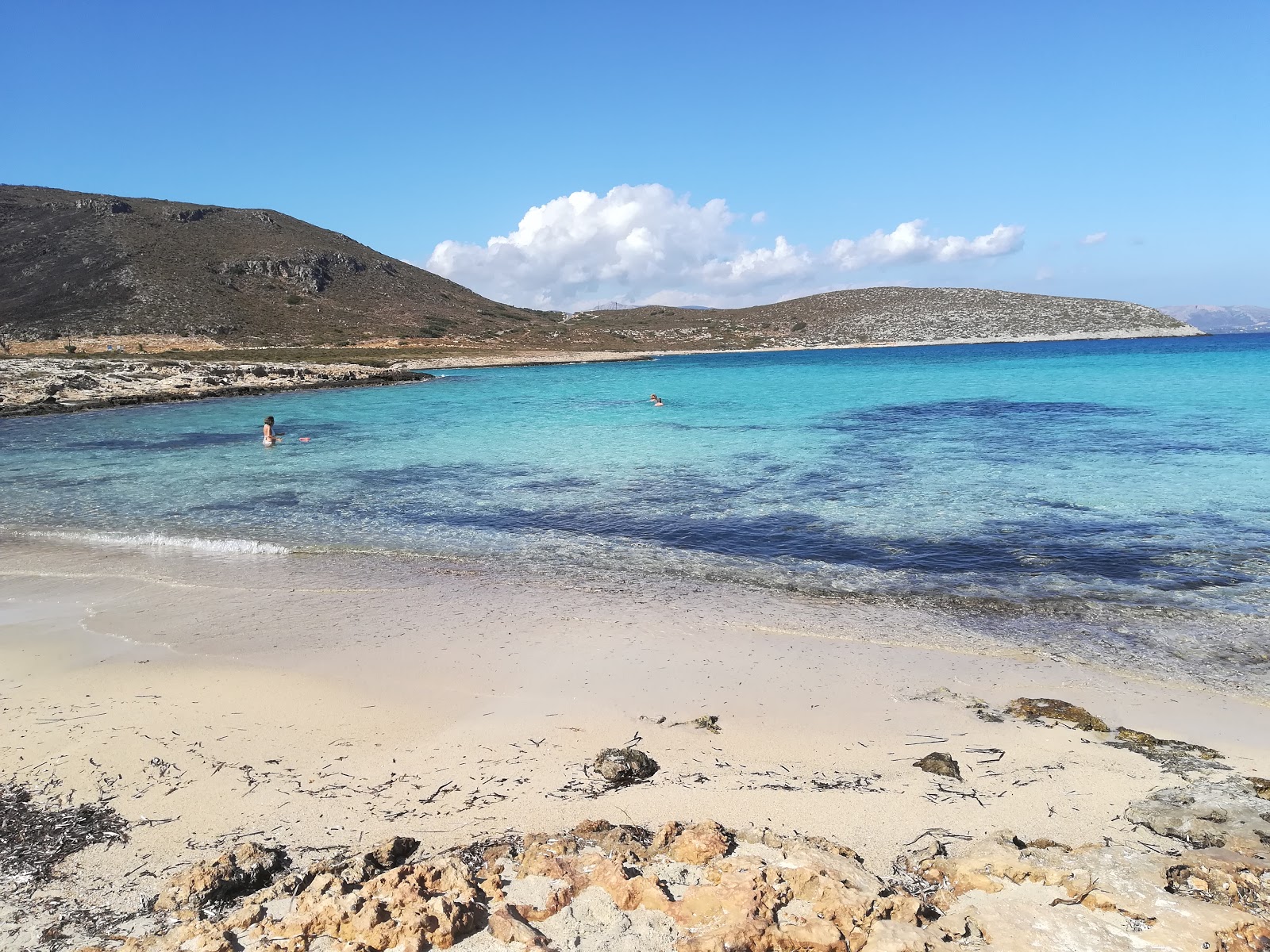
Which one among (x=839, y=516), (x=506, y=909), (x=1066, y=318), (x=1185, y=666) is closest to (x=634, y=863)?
(x=506, y=909)

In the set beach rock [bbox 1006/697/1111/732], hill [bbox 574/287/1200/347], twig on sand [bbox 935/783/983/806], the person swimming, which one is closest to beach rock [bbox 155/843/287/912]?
twig on sand [bbox 935/783/983/806]

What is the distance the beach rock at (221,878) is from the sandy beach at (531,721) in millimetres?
141

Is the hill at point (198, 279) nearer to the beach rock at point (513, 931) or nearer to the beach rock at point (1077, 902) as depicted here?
the beach rock at point (513, 931)

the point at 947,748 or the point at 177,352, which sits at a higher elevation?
the point at 177,352

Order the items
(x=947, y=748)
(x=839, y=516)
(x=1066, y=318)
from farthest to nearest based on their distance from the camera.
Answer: (x=1066, y=318) → (x=839, y=516) → (x=947, y=748)

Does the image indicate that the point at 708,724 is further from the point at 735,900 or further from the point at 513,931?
the point at 513,931

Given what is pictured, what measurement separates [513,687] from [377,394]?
37.9 meters

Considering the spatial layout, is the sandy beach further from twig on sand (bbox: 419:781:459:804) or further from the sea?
the sea

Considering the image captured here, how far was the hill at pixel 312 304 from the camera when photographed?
69.0 metres

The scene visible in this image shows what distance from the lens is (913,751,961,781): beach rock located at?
4.76m

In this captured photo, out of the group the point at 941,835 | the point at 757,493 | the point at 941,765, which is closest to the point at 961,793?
the point at 941,765

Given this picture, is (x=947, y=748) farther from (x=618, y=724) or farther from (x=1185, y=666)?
(x=1185, y=666)

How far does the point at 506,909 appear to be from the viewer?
3.43 m

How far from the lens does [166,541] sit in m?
11.4
